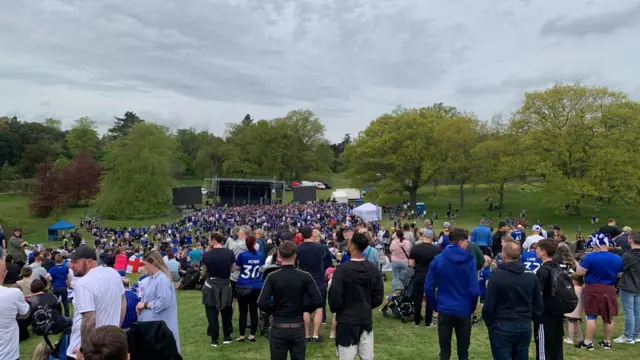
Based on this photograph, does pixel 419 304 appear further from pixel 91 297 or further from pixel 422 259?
pixel 91 297

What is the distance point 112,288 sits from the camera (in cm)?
400

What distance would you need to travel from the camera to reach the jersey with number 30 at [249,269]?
6246 millimetres

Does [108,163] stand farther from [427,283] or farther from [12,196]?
[427,283]

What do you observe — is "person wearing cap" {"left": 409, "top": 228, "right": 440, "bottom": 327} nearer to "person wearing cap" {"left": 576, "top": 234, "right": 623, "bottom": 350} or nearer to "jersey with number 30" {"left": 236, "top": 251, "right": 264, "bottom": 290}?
"person wearing cap" {"left": 576, "top": 234, "right": 623, "bottom": 350}

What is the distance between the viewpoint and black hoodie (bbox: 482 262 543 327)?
14.2 feet

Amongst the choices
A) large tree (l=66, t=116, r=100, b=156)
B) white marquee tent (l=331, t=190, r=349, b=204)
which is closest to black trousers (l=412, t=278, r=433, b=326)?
white marquee tent (l=331, t=190, r=349, b=204)

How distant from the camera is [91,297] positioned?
383 centimetres

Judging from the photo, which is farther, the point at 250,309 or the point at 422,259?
the point at 422,259

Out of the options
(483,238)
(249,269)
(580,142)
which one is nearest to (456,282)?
(249,269)

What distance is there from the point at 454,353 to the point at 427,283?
1675mm

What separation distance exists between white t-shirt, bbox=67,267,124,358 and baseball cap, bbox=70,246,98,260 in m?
0.18

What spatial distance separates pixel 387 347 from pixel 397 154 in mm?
37443

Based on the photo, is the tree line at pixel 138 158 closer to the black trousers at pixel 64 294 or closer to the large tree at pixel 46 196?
the large tree at pixel 46 196

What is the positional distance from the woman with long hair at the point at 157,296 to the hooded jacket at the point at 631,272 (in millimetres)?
5679
